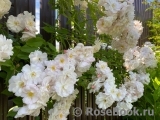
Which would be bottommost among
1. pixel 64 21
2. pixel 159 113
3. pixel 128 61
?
pixel 159 113

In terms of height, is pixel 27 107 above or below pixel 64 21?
below

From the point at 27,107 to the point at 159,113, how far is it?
1.61 m

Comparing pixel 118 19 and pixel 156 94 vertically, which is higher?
pixel 118 19

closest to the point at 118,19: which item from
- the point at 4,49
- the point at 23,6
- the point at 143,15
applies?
the point at 23,6

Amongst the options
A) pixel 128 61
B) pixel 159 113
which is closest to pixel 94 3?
pixel 128 61

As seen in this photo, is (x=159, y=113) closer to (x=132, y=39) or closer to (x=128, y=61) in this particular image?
(x=128, y=61)

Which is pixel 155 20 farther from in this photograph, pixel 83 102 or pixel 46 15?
pixel 46 15

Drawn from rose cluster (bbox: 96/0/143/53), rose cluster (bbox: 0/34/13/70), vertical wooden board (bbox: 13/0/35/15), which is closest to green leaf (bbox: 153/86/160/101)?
rose cluster (bbox: 96/0/143/53)

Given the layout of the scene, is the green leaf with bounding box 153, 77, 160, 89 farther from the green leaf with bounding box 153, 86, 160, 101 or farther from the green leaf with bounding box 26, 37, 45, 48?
the green leaf with bounding box 26, 37, 45, 48

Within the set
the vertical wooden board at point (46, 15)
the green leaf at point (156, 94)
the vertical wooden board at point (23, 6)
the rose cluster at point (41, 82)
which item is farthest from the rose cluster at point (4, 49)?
the green leaf at point (156, 94)

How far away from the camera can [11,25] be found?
1269 millimetres

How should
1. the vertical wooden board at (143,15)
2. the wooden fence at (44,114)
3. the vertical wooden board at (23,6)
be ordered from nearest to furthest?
the wooden fence at (44,114) → the vertical wooden board at (23,6) → the vertical wooden board at (143,15)

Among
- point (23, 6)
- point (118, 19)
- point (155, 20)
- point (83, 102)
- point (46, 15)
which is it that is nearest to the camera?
point (118, 19)

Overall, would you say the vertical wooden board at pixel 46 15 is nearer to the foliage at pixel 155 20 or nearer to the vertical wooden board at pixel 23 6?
the vertical wooden board at pixel 23 6
